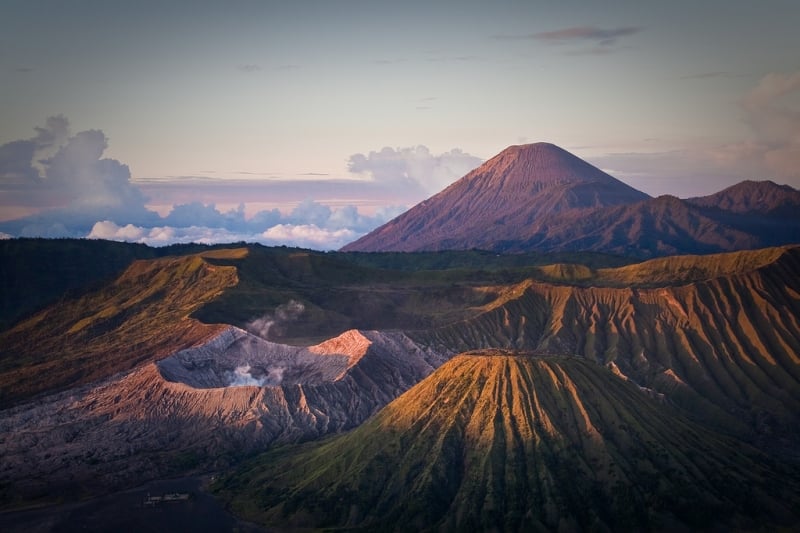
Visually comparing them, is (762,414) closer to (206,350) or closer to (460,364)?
(460,364)

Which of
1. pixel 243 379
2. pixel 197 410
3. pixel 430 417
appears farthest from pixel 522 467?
pixel 243 379

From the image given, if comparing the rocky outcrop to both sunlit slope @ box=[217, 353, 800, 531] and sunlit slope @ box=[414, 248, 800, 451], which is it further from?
sunlit slope @ box=[414, 248, 800, 451]

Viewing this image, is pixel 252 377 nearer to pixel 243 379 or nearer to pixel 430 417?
pixel 243 379

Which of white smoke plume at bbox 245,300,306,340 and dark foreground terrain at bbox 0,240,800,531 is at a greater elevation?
white smoke plume at bbox 245,300,306,340

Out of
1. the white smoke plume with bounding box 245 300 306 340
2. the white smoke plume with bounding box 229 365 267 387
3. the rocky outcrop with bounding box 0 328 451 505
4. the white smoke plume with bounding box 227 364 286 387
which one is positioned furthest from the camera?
the white smoke plume with bounding box 245 300 306 340

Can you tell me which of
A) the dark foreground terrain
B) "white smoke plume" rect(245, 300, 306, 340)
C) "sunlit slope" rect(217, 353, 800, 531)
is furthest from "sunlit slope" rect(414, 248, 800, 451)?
"sunlit slope" rect(217, 353, 800, 531)
